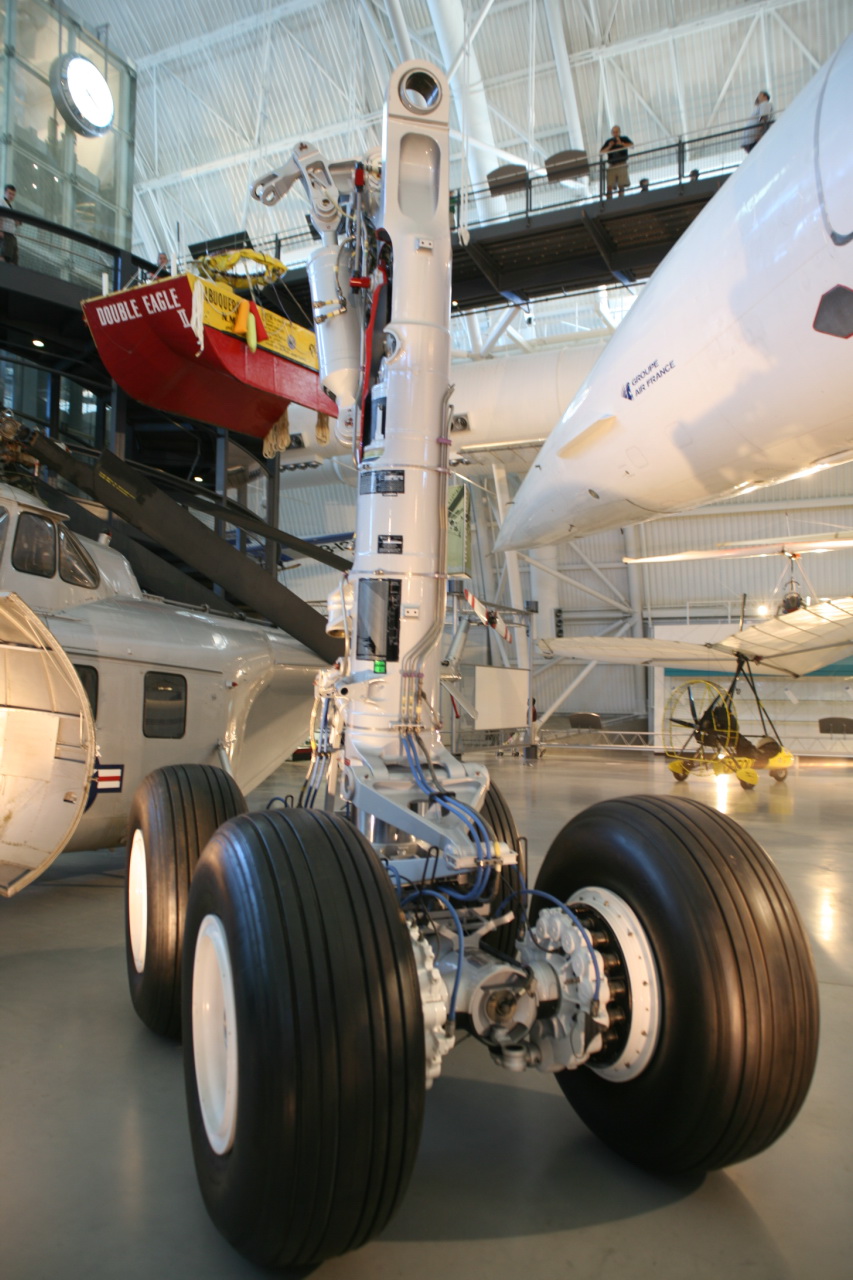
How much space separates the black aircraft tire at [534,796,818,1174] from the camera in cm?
212

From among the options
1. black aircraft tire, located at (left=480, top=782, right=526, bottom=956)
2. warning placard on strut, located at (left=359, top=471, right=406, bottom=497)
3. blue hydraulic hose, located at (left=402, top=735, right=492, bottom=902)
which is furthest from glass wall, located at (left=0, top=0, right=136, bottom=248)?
blue hydraulic hose, located at (left=402, top=735, right=492, bottom=902)

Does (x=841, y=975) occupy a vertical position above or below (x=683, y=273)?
below

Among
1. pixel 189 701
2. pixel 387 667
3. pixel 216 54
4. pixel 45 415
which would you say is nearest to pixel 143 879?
pixel 387 667

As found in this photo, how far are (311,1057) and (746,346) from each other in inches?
204

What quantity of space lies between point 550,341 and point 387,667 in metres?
19.7

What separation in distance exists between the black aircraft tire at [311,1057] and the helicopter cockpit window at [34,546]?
12.1 ft

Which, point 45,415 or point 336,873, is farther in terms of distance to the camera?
point 45,415

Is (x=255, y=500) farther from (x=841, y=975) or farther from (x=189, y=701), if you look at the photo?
(x=841, y=975)

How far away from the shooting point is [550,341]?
21.2 m

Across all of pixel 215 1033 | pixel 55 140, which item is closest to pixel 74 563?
pixel 215 1033

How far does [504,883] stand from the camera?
3279 mm

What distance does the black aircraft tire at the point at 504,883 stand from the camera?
3097 mm

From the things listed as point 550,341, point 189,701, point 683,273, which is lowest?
point 189,701

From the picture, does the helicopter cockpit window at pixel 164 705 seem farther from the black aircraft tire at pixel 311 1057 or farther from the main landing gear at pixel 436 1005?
the black aircraft tire at pixel 311 1057
